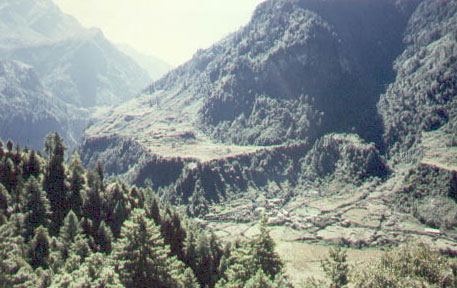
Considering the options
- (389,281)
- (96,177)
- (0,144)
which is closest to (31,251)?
(96,177)

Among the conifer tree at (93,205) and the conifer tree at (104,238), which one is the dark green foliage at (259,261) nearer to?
the conifer tree at (104,238)

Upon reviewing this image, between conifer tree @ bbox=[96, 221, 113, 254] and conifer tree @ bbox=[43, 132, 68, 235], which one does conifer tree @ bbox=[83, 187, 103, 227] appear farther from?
conifer tree @ bbox=[96, 221, 113, 254]

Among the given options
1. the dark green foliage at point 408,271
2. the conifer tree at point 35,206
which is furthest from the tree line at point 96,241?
the dark green foliage at point 408,271

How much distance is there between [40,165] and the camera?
123688 millimetres

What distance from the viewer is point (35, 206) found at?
3967 inches

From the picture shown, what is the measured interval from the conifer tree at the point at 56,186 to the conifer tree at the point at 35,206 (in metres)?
3.28

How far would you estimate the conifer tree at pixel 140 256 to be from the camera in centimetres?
4656

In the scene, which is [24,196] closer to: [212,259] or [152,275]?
[212,259]

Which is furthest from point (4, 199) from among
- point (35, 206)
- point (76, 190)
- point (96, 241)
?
point (96, 241)

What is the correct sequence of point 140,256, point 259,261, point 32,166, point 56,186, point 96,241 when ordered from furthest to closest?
1. point 32,166
2. point 56,186
3. point 96,241
4. point 259,261
5. point 140,256

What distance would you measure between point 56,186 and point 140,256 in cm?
8291

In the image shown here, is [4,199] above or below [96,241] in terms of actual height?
above

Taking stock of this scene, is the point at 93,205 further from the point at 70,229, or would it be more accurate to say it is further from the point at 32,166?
the point at 70,229

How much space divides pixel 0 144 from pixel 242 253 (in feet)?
316
